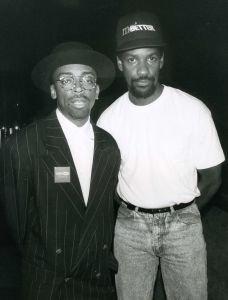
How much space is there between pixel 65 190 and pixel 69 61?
82cm

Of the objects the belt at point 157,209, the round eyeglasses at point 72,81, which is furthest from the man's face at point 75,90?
the belt at point 157,209

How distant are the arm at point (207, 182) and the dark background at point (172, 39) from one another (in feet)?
4.76

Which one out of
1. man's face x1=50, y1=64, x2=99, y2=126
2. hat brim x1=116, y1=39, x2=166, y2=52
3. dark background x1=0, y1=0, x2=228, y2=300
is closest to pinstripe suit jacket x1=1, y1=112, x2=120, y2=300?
man's face x1=50, y1=64, x2=99, y2=126

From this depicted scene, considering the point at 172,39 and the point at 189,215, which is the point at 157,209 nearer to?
the point at 189,215

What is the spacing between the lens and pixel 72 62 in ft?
8.12

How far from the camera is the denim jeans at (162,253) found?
2.73 m

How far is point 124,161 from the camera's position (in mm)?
2799

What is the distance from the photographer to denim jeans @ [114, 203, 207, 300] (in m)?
2.73

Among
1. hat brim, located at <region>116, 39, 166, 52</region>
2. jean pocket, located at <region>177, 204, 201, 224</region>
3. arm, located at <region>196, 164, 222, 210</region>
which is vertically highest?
hat brim, located at <region>116, 39, 166, 52</region>

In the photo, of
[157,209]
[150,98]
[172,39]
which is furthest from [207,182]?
[172,39]

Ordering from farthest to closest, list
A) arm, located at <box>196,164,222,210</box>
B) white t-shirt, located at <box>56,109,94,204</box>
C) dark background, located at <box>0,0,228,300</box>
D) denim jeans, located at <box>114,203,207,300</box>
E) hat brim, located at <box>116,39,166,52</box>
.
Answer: dark background, located at <box>0,0,228,300</box> < arm, located at <box>196,164,222,210</box> < denim jeans, located at <box>114,203,207,300</box> < hat brim, located at <box>116,39,166,52</box> < white t-shirt, located at <box>56,109,94,204</box>

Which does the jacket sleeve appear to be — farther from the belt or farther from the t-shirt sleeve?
the t-shirt sleeve

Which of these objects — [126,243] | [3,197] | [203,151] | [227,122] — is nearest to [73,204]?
[3,197]

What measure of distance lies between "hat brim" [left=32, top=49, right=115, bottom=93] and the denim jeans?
100 centimetres
